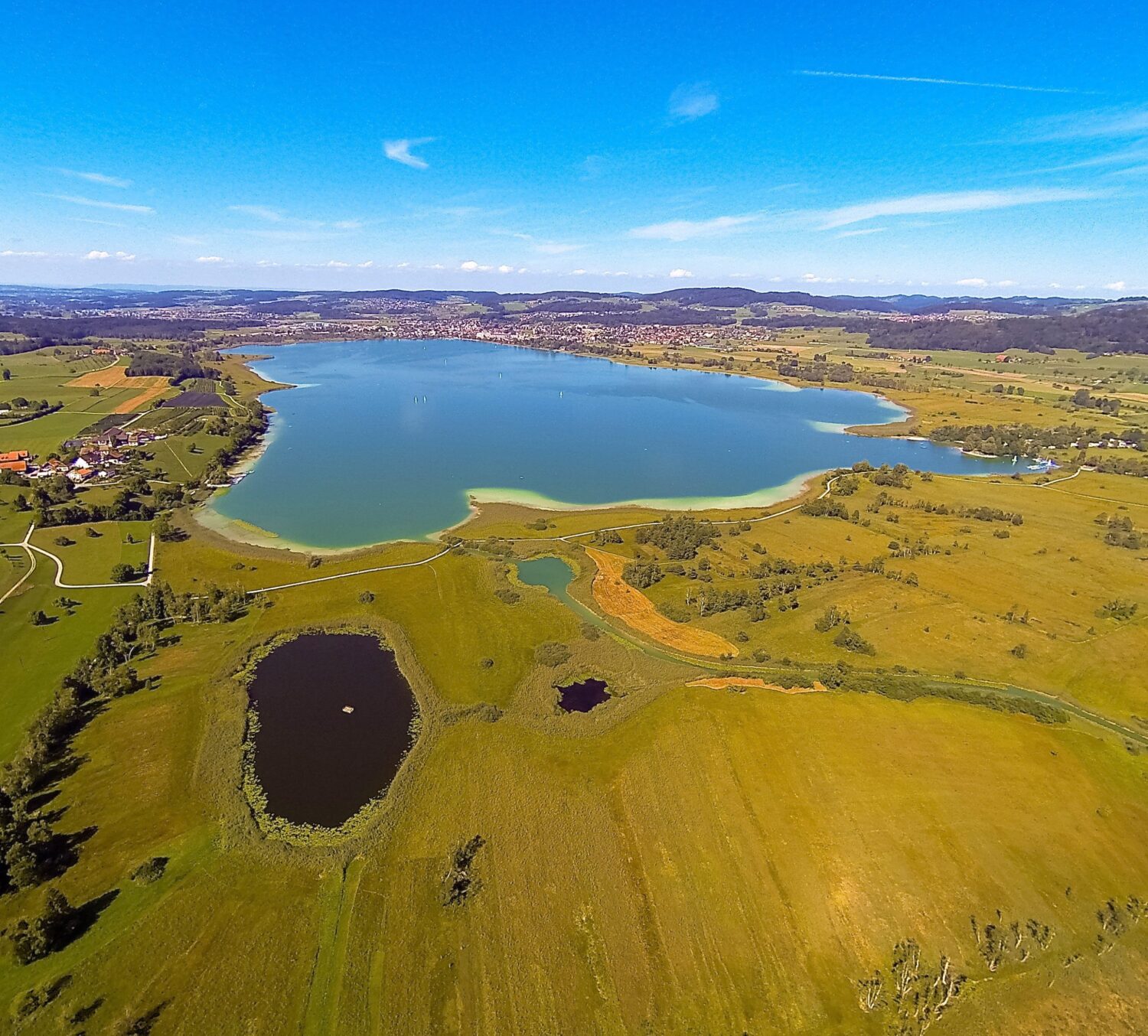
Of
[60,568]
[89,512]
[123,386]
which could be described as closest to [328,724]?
[60,568]

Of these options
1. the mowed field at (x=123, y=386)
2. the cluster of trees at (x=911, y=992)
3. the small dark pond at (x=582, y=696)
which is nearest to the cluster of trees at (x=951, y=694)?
the small dark pond at (x=582, y=696)

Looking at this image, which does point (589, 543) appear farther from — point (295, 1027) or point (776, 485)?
point (295, 1027)

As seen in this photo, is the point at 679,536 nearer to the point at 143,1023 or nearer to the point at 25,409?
the point at 143,1023

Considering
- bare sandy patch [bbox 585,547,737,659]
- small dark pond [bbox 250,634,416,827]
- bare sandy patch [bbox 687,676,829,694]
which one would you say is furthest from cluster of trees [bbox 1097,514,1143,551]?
small dark pond [bbox 250,634,416,827]

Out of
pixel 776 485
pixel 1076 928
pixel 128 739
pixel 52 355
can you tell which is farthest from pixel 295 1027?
pixel 52 355

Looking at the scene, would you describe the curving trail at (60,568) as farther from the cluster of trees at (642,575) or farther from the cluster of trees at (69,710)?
the cluster of trees at (642,575)

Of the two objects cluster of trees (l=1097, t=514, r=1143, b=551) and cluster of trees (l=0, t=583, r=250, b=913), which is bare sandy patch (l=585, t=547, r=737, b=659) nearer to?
cluster of trees (l=0, t=583, r=250, b=913)
